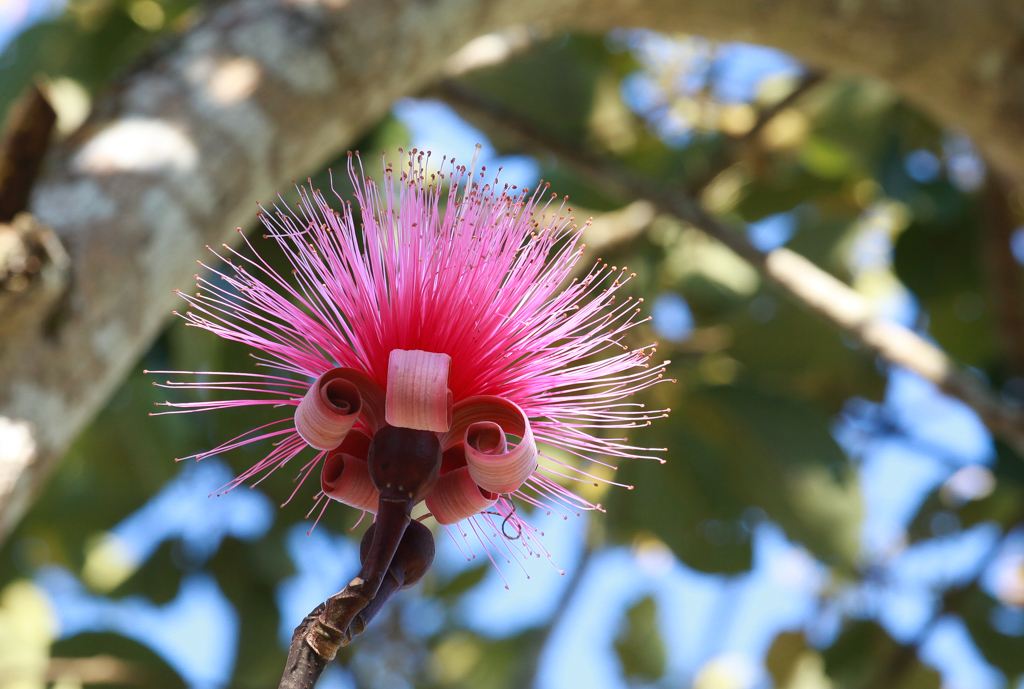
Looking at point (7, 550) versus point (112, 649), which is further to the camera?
point (7, 550)

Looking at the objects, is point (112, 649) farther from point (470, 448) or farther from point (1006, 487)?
point (1006, 487)

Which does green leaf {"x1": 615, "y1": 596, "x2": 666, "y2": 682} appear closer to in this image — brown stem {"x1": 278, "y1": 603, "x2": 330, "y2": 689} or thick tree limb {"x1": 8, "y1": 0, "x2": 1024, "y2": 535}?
thick tree limb {"x1": 8, "y1": 0, "x2": 1024, "y2": 535}

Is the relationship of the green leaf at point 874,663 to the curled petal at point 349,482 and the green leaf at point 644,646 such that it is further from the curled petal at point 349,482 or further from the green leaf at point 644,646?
the curled petal at point 349,482

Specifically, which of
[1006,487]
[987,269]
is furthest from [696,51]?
[1006,487]

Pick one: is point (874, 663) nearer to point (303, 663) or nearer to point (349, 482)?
point (349, 482)

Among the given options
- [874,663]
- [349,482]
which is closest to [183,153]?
[349,482]
